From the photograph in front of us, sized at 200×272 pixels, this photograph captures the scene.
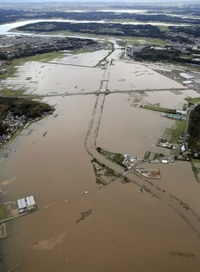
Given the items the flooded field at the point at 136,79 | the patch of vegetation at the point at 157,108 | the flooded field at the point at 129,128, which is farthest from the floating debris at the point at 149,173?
the flooded field at the point at 136,79

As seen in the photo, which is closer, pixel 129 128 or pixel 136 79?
pixel 129 128

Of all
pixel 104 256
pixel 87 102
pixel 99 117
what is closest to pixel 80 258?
pixel 104 256

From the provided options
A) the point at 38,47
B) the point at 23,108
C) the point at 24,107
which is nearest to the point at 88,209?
the point at 23,108

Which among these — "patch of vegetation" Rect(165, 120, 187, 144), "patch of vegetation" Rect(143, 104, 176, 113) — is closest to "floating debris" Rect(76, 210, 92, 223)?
"patch of vegetation" Rect(165, 120, 187, 144)

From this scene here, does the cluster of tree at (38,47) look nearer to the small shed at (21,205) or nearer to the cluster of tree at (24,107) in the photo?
the cluster of tree at (24,107)

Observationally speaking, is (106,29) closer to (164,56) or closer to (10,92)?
(164,56)

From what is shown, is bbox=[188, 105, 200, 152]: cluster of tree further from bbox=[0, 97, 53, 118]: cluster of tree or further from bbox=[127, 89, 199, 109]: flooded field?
bbox=[0, 97, 53, 118]: cluster of tree
